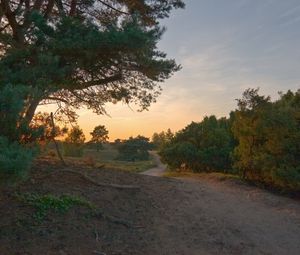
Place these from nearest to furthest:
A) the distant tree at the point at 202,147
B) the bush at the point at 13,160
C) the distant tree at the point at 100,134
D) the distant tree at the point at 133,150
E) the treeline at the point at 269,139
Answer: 1. the bush at the point at 13,160
2. the treeline at the point at 269,139
3. the distant tree at the point at 202,147
4. the distant tree at the point at 100,134
5. the distant tree at the point at 133,150

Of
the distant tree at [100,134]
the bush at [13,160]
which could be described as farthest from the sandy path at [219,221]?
the distant tree at [100,134]

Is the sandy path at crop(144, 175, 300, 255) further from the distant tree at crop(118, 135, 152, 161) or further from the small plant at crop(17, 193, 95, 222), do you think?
the distant tree at crop(118, 135, 152, 161)

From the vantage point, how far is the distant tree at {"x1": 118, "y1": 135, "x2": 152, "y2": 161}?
56.3 m

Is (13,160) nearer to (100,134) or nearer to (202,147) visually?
(202,147)

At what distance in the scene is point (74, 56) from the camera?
953 centimetres

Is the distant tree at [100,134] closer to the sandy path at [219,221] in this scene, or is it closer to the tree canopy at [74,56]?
the sandy path at [219,221]

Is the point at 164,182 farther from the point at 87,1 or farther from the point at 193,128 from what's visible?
the point at 193,128

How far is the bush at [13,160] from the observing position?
5.89 m

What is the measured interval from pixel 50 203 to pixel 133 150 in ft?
160

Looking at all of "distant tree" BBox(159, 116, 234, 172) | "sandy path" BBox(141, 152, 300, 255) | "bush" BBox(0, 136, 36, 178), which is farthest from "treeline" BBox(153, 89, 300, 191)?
"bush" BBox(0, 136, 36, 178)

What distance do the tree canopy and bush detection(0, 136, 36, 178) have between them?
0.61 meters

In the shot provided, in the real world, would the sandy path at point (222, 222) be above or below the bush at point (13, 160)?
below

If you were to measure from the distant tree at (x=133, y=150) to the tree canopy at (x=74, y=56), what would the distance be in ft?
144

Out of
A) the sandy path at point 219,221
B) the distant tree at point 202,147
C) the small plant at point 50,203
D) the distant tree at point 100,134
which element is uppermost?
the distant tree at point 100,134
